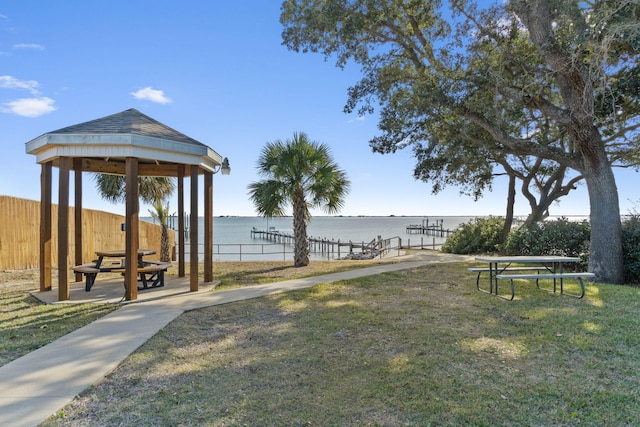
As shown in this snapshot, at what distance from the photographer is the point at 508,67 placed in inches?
425

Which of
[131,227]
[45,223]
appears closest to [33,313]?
[131,227]

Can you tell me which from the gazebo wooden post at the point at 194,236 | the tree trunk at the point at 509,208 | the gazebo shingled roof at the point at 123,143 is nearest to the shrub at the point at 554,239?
the tree trunk at the point at 509,208

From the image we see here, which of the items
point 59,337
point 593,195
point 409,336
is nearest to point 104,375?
point 59,337

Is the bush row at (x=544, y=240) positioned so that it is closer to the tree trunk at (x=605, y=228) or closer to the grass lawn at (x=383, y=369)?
the tree trunk at (x=605, y=228)

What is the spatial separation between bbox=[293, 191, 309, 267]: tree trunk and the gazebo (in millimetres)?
3723

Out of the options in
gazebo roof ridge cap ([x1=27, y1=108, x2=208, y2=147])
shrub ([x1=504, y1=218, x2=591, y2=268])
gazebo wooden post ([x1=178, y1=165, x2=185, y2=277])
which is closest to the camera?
gazebo roof ridge cap ([x1=27, y1=108, x2=208, y2=147])

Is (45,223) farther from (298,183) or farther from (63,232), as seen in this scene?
(298,183)

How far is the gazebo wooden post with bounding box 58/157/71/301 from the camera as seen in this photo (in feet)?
22.6

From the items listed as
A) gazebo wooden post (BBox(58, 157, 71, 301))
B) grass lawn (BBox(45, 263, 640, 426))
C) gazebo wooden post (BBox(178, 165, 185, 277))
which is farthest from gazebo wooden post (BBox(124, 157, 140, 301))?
gazebo wooden post (BBox(178, 165, 185, 277))

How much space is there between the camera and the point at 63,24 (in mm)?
8125

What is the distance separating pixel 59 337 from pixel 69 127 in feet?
15.5

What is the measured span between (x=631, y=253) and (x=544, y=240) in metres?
3.10

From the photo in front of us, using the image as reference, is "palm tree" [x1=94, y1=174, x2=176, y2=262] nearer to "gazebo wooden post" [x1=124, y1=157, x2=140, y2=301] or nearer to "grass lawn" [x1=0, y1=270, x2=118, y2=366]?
"grass lawn" [x1=0, y1=270, x2=118, y2=366]

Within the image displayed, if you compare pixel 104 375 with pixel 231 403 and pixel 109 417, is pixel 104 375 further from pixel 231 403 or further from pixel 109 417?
pixel 231 403
